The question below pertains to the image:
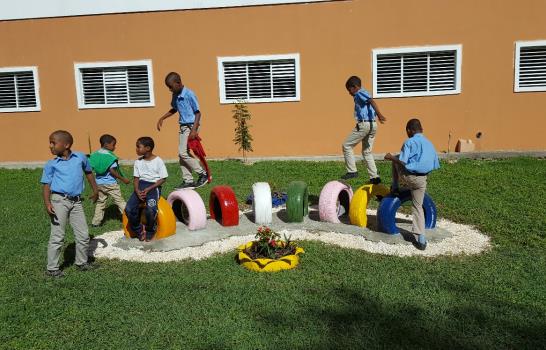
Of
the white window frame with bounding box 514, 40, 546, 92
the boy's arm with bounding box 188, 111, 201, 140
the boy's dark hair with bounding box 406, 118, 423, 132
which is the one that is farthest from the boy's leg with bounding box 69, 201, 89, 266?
the white window frame with bounding box 514, 40, 546, 92

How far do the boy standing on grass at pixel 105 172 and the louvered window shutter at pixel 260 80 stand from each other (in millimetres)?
6671

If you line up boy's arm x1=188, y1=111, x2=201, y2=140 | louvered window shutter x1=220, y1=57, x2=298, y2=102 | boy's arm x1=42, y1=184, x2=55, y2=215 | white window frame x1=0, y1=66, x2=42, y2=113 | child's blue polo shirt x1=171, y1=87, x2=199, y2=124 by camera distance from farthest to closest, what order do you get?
white window frame x1=0, y1=66, x2=42, y2=113
louvered window shutter x1=220, y1=57, x2=298, y2=102
child's blue polo shirt x1=171, y1=87, x2=199, y2=124
boy's arm x1=188, y1=111, x2=201, y2=140
boy's arm x1=42, y1=184, x2=55, y2=215

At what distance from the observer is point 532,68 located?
1392 centimetres

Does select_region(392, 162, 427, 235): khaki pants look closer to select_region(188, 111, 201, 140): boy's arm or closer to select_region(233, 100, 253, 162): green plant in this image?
select_region(188, 111, 201, 140): boy's arm

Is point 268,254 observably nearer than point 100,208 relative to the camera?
Yes

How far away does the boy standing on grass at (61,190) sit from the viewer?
5961mm

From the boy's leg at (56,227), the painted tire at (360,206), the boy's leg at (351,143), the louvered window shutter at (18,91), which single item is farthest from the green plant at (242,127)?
the boy's leg at (56,227)

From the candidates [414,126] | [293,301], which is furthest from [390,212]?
[293,301]

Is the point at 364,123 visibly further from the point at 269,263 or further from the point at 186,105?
the point at 269,263

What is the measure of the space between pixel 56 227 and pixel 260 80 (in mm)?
9230

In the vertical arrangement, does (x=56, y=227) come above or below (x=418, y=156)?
below

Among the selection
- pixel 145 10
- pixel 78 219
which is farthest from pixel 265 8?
pixel 78 219

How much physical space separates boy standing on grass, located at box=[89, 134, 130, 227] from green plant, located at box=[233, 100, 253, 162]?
590 cm

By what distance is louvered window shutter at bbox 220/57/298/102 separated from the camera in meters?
14.4
